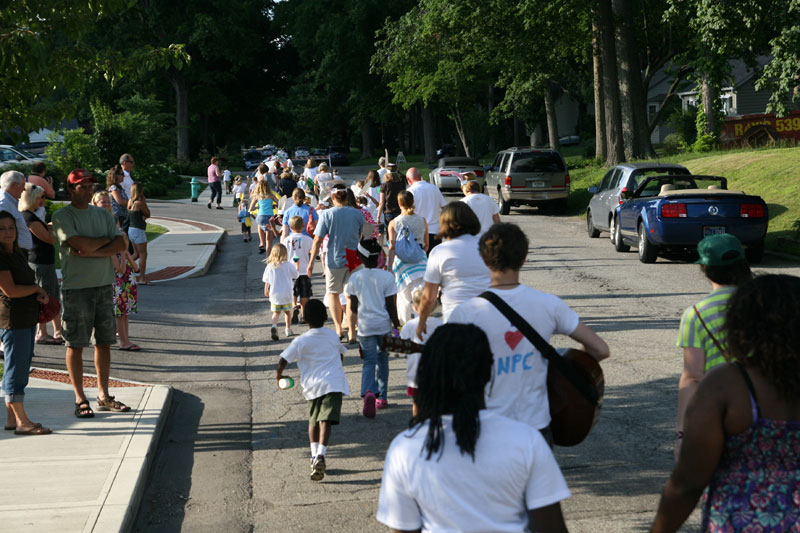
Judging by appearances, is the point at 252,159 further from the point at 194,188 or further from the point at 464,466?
the point at 464,466

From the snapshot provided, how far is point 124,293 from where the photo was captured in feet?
36.6

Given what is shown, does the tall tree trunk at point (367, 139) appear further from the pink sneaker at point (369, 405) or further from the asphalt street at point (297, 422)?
the pink sneaker at point (369, 405)

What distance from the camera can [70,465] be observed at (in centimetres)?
701

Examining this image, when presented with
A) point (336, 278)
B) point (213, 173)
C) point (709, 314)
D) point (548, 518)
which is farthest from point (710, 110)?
point (548, 518)

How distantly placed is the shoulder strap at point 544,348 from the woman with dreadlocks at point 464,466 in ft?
4.72

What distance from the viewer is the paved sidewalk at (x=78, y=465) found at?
5.97 metres

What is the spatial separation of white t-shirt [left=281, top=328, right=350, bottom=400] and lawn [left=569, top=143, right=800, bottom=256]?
13.1 m

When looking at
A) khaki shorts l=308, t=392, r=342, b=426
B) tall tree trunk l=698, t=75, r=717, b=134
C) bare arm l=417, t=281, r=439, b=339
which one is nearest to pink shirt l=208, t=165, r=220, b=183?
tall tree trunk l=698, t=75, r=717, b=134

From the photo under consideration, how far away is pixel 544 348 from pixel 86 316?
5204 millimetres

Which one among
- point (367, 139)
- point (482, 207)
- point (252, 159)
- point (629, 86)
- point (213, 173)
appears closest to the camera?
point (482, 207)

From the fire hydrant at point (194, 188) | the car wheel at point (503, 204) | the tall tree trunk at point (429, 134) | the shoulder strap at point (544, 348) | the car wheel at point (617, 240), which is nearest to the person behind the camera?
the shoulder strap at point (544, 348)

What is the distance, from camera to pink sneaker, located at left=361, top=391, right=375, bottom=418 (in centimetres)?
823

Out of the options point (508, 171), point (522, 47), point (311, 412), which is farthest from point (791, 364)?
point (522, 47)

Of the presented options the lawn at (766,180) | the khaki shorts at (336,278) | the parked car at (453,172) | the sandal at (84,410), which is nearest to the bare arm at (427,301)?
the sandal at (84,410)
